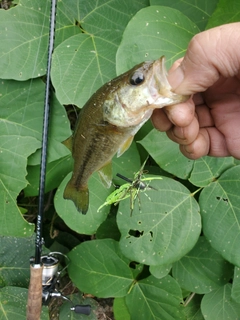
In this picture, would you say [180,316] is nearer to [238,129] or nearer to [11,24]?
[238,129]

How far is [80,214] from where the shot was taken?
1.64 meters

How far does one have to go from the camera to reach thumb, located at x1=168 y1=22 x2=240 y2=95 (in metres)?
0.97

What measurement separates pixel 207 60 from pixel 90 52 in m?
0.68

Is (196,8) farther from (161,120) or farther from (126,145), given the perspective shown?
(126,145)

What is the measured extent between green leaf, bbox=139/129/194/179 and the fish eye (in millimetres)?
552

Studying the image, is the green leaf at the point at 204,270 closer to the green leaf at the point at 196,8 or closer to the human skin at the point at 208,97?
the human skin at the point at 208,97

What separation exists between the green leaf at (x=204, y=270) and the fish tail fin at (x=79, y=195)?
2.13 feet

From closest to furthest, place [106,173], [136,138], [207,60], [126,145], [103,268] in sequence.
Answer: [207,60] → [126,145] → [106,173] → [136,138] → [103,268]

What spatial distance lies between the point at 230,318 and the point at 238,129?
1.00 meters

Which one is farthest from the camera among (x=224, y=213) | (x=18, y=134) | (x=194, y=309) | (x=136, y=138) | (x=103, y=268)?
(x=194, y=309)

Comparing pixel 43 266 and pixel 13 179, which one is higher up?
pixel 13 179

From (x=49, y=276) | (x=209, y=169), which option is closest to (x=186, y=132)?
(x=209, y=169)

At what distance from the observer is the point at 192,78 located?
1.01 metres

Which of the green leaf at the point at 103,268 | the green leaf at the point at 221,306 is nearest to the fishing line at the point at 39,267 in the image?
the green leaf at the point at 103,268
